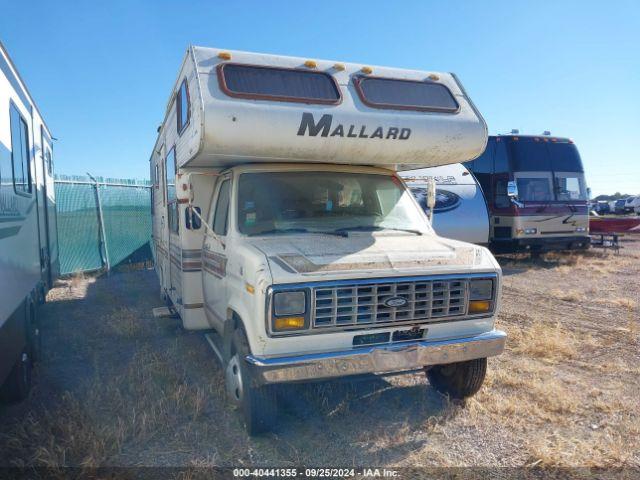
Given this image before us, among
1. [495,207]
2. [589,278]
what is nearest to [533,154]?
[495,207]

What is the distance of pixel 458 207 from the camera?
892 cm

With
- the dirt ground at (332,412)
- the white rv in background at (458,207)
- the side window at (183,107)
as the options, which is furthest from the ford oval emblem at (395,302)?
the white rv in background at (458,207)

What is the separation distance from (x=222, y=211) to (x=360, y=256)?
170cm

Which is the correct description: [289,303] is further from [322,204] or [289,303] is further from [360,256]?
[322,204]

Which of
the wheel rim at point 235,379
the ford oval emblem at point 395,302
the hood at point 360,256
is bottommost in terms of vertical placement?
the wheel rim at point 235,379

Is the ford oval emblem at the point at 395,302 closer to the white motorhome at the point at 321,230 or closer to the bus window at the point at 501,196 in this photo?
the white motorhome at the point at 321,230

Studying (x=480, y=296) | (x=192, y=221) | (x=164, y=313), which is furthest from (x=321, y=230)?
(x=164, y=313)

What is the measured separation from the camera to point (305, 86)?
445cm

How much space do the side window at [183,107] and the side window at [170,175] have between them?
2.23ft

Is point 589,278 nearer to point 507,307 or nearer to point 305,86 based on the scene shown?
point 507,307

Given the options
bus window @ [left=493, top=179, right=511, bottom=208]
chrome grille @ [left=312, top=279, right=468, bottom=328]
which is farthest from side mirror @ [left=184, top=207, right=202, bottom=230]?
bus window @ [left=493, top=179, right=511, bottom=208]

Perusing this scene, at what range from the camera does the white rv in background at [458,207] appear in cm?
867

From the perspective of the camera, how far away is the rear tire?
4434 mm

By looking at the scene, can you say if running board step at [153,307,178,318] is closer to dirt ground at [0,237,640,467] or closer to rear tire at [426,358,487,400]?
dirt ground at [0,237,640,467]
